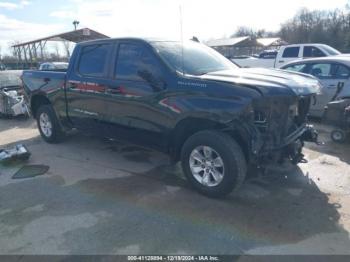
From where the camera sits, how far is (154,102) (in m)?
4.51

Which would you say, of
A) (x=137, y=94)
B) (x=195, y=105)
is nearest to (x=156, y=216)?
(x=195, y=105)

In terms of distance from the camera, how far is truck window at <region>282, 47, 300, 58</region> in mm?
14648

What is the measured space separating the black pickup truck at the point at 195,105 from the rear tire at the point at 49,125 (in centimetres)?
109

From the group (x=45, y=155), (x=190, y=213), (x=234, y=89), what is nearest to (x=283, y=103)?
(x=234, y=89)

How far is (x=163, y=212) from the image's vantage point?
3930 mm

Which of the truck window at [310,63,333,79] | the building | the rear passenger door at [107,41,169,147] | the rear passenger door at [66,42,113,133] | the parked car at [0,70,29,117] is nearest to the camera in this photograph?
the rear passenger door at [107,41,169,147]

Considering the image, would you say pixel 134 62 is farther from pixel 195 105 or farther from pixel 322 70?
pixel 322 70

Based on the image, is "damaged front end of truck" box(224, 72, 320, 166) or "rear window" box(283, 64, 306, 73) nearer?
"damaged front end of truck" box(224, 72, 320, 166)

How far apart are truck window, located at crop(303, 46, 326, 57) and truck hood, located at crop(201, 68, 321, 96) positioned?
35.3 feet

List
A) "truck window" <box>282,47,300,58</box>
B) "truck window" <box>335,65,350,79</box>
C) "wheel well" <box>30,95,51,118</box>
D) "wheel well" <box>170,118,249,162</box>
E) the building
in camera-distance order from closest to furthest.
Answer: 1. "wheel well" <box>170,118,249,162</box>
2. "wheel well" <box>30,95,51,118</box>
3. "truck window" <box>335,65,350,79</box>
4. "truck window" <box>282,47,300,58</box>
5. the building

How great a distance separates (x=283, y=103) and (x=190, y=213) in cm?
161

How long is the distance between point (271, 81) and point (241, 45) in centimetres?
3997

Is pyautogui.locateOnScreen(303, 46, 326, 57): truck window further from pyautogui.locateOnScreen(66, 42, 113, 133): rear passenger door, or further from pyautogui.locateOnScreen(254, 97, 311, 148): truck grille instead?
pyautogui.locateOnScreen(254, 97, 311, 148): truck grille

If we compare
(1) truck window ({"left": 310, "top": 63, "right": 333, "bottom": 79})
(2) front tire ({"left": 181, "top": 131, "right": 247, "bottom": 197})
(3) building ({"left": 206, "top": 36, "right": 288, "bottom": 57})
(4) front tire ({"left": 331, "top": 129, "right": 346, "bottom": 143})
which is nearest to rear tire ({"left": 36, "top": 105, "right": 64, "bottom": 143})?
(2) front tire ({"left": 181, "top": 131, "right": 247, "bottom": 197})
